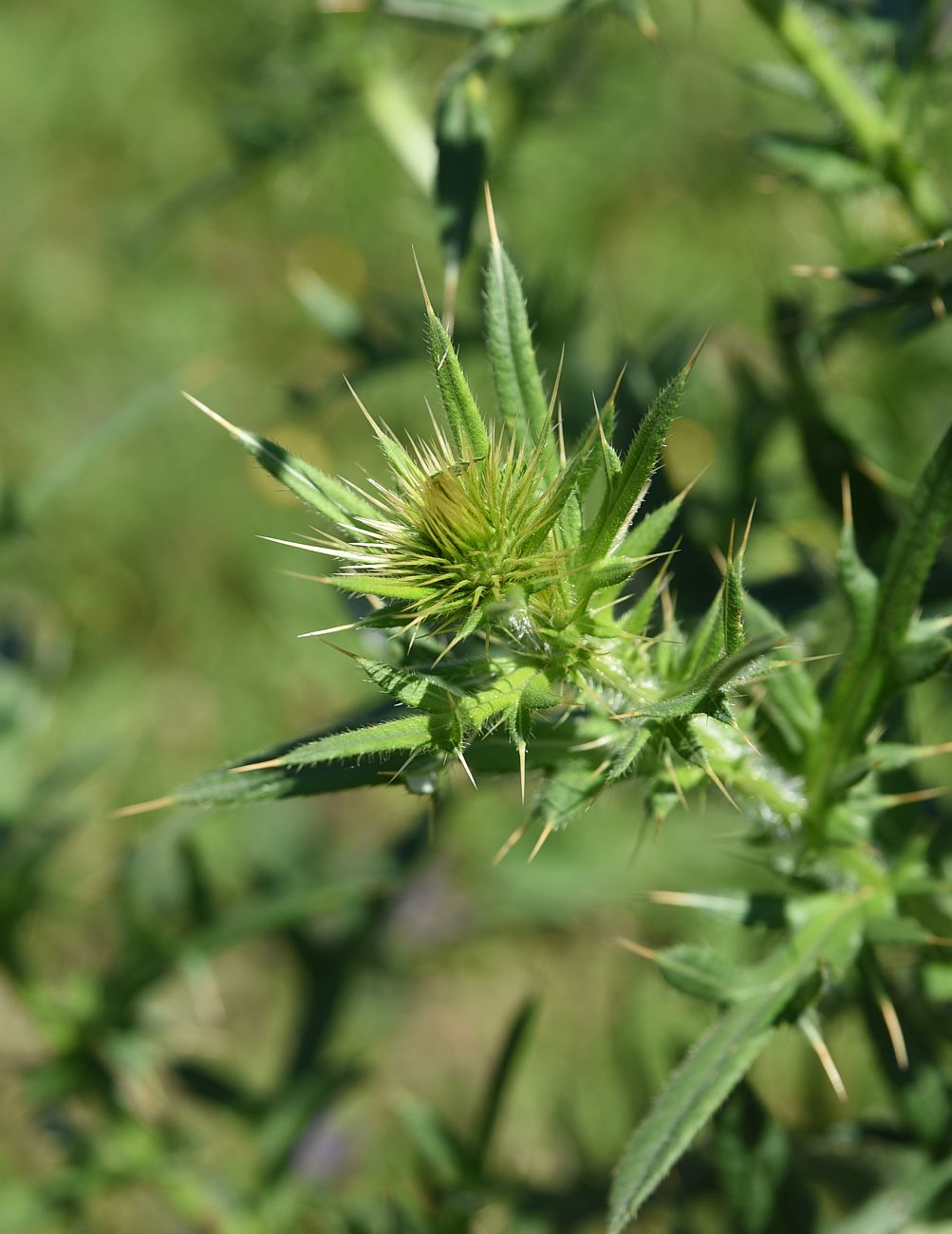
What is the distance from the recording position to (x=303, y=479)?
1.22 m

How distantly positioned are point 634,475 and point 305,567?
3.44 meters

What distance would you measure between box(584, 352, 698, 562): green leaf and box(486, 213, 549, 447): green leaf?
146 millimetres

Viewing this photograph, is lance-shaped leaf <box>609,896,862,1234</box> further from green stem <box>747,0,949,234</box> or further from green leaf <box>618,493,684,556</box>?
green stem <box>747,0,949,234</box>

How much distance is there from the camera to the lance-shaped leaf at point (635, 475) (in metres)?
1.11

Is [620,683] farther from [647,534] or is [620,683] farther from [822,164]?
[822,164]

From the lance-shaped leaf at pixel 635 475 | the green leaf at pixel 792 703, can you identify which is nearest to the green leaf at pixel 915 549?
the green leaf at pixel 792 703

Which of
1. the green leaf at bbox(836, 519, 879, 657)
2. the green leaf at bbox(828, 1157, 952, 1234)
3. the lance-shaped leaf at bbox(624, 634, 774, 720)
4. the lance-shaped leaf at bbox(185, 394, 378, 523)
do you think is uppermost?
the lance-shaped leaf at bbox(185, 394, 378, 523)

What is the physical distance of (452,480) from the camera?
3.61ft

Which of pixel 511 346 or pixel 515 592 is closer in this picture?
pixel 515 592

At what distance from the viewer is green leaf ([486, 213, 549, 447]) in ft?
4.23

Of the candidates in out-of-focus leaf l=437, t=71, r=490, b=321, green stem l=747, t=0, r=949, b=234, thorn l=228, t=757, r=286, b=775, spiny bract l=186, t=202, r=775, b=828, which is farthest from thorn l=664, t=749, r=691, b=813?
green stem l=747, t=0, r=949, b=234

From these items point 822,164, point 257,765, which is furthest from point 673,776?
point 822,164

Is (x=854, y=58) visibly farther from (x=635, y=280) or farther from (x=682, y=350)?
(x=635, y=280)

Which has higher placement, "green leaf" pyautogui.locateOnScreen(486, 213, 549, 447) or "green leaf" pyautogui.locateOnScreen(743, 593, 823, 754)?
"green leaf" pyautogui.locateOnScreen(486, 213, 549, 447)
